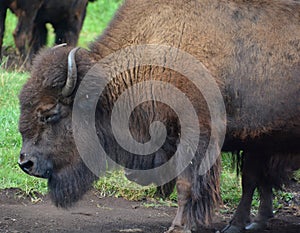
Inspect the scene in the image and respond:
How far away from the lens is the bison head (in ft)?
17.8

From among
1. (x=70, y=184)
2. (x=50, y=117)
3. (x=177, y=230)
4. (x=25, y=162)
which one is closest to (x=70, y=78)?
(x=50, y=117)

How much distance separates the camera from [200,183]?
5414 mm

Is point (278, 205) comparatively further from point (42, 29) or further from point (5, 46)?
point (5, 46)

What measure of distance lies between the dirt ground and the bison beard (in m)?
0.19

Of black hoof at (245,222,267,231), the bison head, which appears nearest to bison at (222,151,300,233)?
black hoof at (245,222,267,231)

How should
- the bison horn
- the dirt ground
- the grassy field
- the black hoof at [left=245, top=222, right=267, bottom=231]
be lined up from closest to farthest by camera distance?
the bison horn < the dirt ground < the black hoof at [left=245, top=222, right=267, bottom=231] < the grassy field

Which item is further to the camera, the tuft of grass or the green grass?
the green grass

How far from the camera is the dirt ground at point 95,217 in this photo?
5757 millimetres

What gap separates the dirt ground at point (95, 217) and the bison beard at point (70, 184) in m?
0.19

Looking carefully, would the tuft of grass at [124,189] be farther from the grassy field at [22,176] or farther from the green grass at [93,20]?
the green grass at [93,20]

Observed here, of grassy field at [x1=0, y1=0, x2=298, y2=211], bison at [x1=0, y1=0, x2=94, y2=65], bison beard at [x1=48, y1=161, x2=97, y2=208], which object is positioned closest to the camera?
bison beard at [x1=48, y1=161, x2=97, y2=208]

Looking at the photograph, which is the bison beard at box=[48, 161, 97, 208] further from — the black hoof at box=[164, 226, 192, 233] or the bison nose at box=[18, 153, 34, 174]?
the black hoof at box=[164, 226, 192, 233]

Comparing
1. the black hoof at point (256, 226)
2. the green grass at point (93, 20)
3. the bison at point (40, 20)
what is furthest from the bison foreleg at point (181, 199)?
the green grass at point (93, 20)

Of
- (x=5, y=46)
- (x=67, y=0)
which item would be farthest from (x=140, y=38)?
(x=5, y=46)
